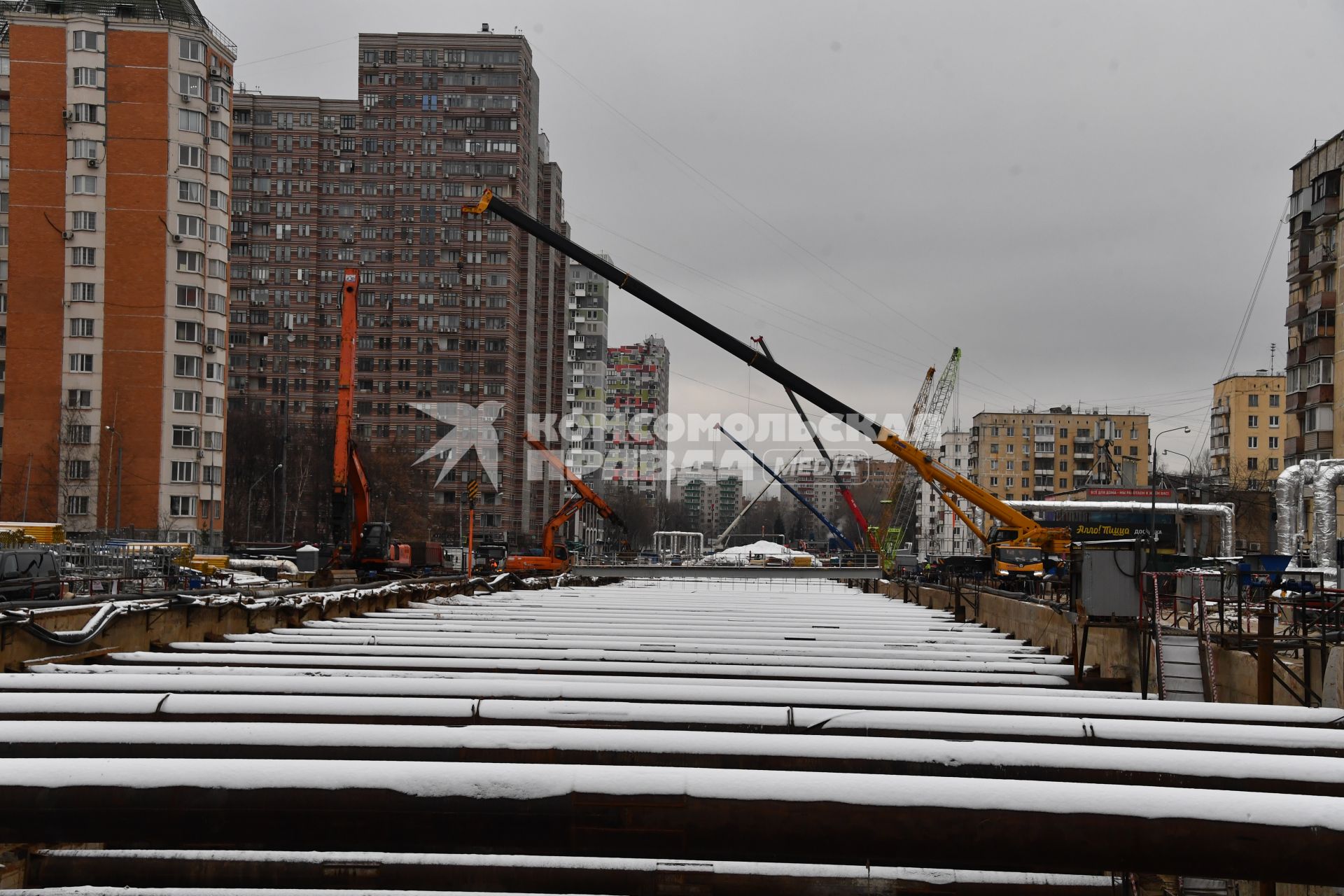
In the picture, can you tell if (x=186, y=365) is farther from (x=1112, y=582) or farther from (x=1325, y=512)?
(x=1112, y=582)

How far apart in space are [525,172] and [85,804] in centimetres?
11266

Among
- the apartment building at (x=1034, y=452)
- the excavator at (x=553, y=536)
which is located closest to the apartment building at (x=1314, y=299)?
the excavator at (x=553, y=536)

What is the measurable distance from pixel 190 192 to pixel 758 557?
136 ft

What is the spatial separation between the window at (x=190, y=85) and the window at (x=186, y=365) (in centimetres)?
1581

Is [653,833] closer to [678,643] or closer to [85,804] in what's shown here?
[85,804]

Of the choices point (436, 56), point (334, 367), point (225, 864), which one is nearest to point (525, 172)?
point (436, 56)

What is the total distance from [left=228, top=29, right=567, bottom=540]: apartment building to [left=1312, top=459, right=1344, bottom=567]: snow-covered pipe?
77.0 metres

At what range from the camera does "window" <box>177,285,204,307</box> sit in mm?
65688

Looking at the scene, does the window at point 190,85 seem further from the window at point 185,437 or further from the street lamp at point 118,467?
the street lamp at point 118,467

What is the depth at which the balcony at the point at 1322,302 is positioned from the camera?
48.9 m

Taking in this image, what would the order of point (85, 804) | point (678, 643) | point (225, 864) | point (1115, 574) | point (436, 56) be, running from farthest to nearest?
point (436, 56) → point (1115, 574) → point (678, 643) → point (225, 864) → point (85, 804)

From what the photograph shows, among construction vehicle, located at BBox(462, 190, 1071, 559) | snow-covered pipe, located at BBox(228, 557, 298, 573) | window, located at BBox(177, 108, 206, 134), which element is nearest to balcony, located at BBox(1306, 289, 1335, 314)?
construction vehicle, located at BBox(462, 190, 1071, 559)

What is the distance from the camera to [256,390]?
113 m

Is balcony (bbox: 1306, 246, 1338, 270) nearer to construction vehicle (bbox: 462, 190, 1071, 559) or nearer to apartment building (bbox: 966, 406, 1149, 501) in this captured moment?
construction vehicle (bbox: 462, 190, 1071, 559)
